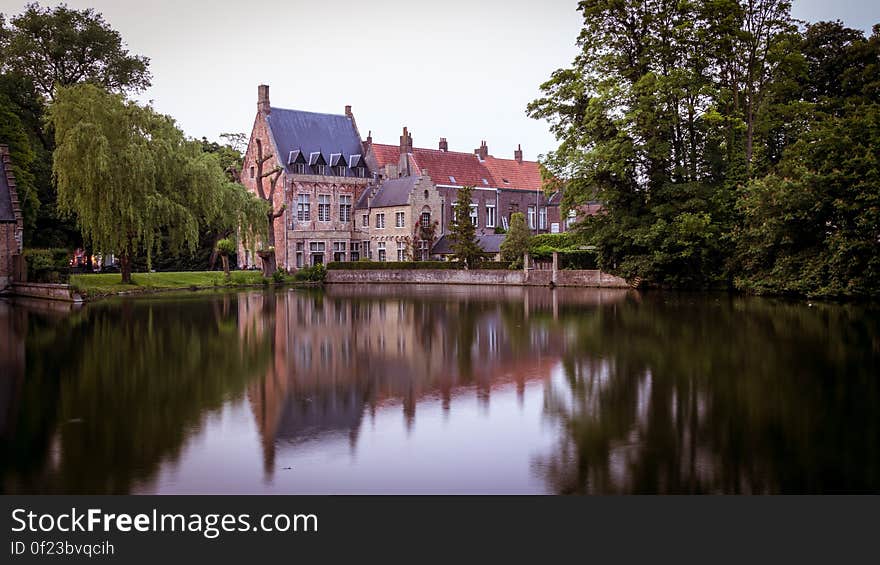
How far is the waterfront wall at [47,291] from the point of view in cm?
3297

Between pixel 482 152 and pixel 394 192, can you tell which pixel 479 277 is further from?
pixel 482 152

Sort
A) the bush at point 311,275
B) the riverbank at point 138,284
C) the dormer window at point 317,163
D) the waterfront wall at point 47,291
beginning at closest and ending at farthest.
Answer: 1. the waterfront wall at point 47,291
2. the riverbank at point 138,284
3. the bush at point 311,275
4. the dormer window at point 317,163

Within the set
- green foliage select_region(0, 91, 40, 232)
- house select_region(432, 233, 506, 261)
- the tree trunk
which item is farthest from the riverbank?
house select_region(432, 233, 506, 261)

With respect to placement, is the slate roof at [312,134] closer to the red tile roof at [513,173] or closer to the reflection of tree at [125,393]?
the red tile roof at [513,173]

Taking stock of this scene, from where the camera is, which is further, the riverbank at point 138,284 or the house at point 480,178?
the house at point 480,178

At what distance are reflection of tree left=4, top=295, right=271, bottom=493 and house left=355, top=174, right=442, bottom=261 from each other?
44.7 m

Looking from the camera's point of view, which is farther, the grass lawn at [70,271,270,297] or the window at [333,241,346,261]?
the window at [333,241,346,261]

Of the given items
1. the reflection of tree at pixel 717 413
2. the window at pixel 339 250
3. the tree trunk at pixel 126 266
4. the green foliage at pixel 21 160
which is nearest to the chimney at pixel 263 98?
the window at pixel 339 250

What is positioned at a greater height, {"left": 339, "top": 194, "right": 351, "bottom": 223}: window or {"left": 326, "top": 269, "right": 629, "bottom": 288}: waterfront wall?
{"left": 339, "top": 194, "right": 351, "bottom": 223}: window

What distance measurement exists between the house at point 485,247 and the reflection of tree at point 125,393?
40.3 metres

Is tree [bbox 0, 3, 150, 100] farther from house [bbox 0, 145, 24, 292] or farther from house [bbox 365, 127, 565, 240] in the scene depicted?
house [bbox 365, 127, 565, 240]

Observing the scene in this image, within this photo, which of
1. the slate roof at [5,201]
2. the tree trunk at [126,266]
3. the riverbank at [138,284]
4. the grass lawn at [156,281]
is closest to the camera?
the riverbank at [138,284]

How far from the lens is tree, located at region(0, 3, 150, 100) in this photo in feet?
170

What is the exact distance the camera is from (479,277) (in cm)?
5394
